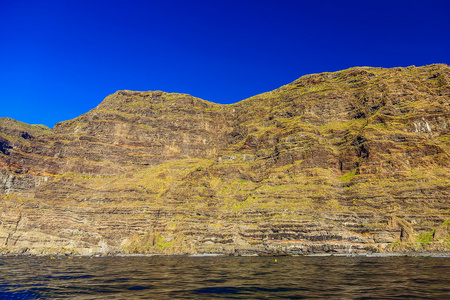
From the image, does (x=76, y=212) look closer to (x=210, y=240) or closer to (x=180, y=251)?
(x=180, y=251)

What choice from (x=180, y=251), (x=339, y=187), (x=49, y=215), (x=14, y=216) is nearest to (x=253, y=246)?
(x=180, y=251)

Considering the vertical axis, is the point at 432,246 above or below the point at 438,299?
below

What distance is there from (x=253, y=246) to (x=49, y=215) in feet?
324

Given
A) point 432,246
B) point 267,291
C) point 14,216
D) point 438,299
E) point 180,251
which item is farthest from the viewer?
point 14,216

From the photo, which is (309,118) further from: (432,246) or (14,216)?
(14,216)

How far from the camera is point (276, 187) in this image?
135 meters

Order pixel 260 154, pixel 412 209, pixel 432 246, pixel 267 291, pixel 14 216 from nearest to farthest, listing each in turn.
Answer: pixel 267 291
pixel 432 246
pixel 412 209
pixel 14 216
pixel 260 154

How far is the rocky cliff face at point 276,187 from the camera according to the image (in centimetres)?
10519

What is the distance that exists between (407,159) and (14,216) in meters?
178

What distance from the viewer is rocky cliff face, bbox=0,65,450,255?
10519 centimetres

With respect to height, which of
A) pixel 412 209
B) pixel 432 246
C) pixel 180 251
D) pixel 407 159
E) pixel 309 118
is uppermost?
pixel 309 118

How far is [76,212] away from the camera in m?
141

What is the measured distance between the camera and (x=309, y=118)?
178375 millimetres

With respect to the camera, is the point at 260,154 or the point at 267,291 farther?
the point at 260,154
